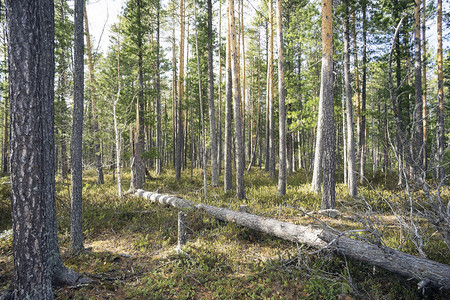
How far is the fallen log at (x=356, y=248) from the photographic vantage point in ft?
11.5

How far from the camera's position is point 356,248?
4574mm

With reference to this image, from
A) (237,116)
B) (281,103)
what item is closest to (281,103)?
(281,103)

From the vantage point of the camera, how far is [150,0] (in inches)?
522

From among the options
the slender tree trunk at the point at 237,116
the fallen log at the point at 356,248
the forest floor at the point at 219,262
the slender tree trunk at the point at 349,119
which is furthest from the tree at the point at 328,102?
the slender tree trunk at the point at 237,116

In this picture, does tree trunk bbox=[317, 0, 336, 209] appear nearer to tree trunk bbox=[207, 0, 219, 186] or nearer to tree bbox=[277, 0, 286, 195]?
tree bbox=[277, 0, 286, 195]

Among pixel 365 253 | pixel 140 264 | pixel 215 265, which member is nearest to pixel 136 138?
pixel 140 264

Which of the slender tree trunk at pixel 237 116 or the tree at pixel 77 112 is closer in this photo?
the tree at pixel 77 112

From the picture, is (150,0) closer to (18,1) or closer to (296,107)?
(18,1)

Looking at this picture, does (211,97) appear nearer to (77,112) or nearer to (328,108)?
(328,108)

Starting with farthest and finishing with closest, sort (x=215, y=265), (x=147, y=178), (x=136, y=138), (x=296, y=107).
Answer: (x=296, y=107), (x=147, y=178), (x=136, y=138), (x=215, y=265)

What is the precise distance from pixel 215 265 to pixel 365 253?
10.1 ft

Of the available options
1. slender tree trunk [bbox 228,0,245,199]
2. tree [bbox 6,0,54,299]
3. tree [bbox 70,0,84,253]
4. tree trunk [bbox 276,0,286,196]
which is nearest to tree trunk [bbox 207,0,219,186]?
slender tree trunk [bbox 228,0,245,199]

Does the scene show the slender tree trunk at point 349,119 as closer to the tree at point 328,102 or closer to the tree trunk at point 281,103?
the tree at point 328,102

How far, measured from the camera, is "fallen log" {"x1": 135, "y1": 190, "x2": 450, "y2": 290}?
3.52 m
